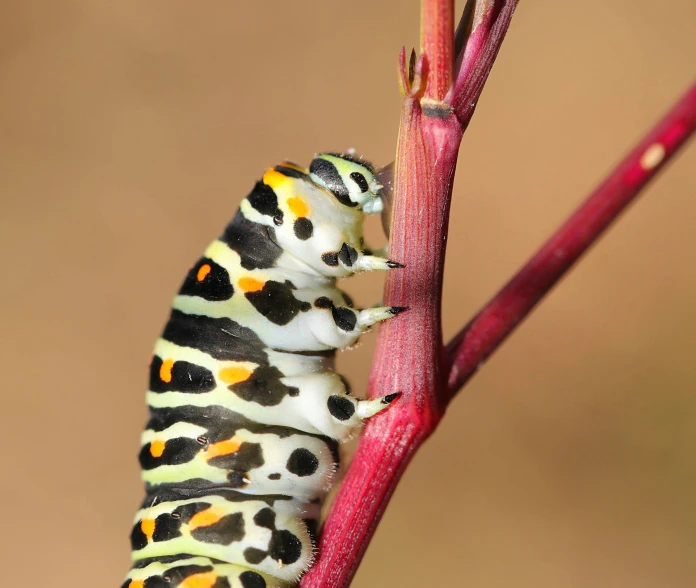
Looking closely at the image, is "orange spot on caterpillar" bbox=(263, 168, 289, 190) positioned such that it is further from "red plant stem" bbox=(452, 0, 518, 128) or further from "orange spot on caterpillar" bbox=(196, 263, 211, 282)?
"red plant stem" bbox=(452, 0, 518, 128)

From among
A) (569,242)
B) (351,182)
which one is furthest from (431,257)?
(351,182)

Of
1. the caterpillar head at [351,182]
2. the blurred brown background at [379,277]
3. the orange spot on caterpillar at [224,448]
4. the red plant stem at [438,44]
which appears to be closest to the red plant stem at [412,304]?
the red plant stem at [438,44]

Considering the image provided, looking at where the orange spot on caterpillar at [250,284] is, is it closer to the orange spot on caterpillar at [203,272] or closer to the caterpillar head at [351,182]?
the orange spot on caterpillar at [203,272]

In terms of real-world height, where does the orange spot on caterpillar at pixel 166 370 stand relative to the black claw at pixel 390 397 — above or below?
below

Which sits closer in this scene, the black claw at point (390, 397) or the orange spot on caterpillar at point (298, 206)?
the black claw at point (390, 397)

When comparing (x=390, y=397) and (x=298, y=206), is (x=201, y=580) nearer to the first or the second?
(x=390, y=397)

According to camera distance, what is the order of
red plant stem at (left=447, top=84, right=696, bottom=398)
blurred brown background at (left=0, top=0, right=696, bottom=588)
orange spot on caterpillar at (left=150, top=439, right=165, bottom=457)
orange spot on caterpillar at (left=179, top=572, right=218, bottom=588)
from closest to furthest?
1. red plant stem at (left=447, top=84, right=696, bottom=398)
2. orange spot on caterpillar at (left=179, top=572, right=218, bottom=588)
3. orange spot on caterpillar at (left=150, top=439, right=165, bottom=457)
4. blurred brown background at (left=0, top=0, right=696, bottom=588)

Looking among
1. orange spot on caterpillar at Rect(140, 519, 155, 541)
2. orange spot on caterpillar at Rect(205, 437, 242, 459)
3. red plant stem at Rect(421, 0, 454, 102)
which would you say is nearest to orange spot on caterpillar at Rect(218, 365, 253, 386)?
orange spot on caterpillar at Rect(205, 437, 242, 459)
